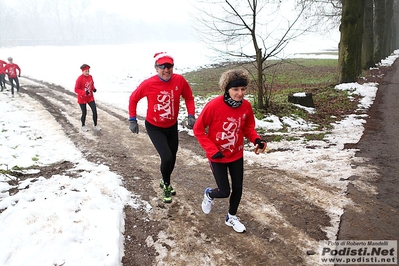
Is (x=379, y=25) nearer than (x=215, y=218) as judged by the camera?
No

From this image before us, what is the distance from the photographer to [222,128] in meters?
3.75

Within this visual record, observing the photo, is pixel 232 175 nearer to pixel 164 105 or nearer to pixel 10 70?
pixel 164 105

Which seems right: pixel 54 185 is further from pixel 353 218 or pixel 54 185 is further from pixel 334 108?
pixel 334 108

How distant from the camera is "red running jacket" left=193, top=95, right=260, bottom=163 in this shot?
370 centimetres

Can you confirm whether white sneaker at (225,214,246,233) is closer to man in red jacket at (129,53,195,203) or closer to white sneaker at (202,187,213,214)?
white sneaker at (202,187,213,214)

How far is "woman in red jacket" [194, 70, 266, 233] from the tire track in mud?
391 millimetres

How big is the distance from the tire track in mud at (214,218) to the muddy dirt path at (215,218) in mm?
11

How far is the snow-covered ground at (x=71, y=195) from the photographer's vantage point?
3543 mm

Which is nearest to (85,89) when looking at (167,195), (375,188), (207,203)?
(167,195)

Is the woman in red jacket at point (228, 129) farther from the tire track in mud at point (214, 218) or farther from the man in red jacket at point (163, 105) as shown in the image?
the man in red jacket at point (163, 105)

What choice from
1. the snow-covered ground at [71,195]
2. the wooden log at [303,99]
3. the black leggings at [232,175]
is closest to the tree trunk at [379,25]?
the wooden log at [303,99]

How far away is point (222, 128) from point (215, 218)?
1421mm

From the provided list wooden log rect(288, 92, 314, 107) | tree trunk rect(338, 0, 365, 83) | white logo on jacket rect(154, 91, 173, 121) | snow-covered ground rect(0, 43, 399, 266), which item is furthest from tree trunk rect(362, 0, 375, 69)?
white logo on jacket rect(154, 91, 173, 121)

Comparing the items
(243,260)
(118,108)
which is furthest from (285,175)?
(118,108)
